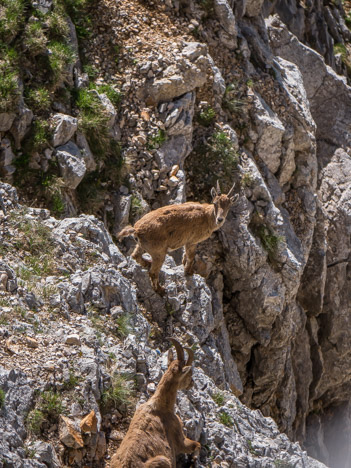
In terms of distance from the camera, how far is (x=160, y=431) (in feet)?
27.0

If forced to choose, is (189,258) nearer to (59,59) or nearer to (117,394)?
(117,394)

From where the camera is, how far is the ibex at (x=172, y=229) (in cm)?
1215

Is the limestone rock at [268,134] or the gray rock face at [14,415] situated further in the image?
the limestone rock at [268,134]

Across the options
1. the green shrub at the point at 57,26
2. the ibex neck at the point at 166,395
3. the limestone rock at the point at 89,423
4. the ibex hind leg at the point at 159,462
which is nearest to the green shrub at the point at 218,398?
the ibex neck at the point at 166,395

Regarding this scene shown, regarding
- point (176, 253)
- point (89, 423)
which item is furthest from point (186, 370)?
point (176, 253)

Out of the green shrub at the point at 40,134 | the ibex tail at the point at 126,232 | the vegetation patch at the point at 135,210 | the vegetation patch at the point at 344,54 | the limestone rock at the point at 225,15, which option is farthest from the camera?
the vegetation patch at the point at 344,54

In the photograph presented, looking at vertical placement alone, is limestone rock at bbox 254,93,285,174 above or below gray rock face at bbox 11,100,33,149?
below

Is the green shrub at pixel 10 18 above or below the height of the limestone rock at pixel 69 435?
above

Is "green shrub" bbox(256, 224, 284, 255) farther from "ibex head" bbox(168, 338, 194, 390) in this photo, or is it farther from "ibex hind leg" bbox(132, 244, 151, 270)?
"ibex head" bbox(168, 338, 194, 390)

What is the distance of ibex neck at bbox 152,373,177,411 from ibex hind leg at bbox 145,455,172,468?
2.77ft

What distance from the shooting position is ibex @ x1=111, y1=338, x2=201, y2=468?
7.70 m

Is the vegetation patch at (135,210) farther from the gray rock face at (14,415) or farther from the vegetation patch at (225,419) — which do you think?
the gray rock face at (14,415)

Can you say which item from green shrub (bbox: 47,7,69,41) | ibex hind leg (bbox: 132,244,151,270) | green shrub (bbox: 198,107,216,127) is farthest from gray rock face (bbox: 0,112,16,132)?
green shrub (bbox: 198,107,216,127)

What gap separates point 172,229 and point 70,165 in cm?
265
